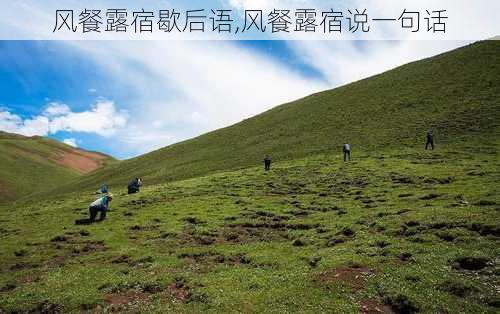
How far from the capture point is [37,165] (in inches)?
5032

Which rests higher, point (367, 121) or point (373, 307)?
point (367, 121)

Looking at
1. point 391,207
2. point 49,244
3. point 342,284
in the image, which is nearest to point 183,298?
point 342,284

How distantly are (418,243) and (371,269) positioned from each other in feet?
13.6

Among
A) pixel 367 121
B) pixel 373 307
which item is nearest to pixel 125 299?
pixel 373 307

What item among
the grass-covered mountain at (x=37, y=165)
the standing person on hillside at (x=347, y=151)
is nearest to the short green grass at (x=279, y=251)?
the standing person on hillside at (x=347, y=151)

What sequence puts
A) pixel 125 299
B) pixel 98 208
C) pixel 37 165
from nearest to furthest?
pixel 125 299 → pixel 98 208 → pixel 37 165

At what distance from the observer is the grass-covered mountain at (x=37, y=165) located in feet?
341

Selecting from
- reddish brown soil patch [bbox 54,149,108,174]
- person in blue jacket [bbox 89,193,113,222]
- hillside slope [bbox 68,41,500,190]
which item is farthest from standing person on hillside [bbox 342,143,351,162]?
reddish brown soil patch [bbox 54,149,108,174]

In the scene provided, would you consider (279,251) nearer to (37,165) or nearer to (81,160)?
(37,165)

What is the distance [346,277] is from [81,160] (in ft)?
534

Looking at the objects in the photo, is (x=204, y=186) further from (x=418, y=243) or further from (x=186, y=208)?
(x=418, y=243)

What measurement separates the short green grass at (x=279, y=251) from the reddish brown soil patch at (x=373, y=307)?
67 millimetres

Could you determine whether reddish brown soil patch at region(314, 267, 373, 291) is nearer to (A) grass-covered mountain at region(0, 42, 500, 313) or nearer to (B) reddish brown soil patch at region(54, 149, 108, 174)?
(A) grass-covered mountain at region(0, 42, 500, 313)

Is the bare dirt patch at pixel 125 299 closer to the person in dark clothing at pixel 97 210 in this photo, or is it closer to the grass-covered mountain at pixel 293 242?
the grass-covered mountain at pixel 293 242
